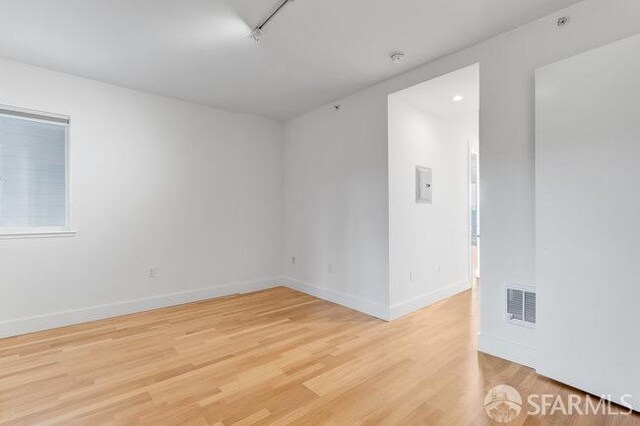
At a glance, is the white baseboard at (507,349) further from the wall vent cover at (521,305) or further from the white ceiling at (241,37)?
the white ceiling at (241,37)

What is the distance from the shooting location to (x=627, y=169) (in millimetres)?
1872

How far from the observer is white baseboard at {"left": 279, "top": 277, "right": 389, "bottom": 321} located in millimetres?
3434

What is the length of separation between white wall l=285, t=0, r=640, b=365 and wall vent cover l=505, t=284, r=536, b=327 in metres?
0.05

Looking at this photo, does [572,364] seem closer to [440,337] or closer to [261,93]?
[440,337]

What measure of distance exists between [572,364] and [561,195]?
1.17 meters

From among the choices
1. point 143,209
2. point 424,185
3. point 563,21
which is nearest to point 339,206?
point 424,185

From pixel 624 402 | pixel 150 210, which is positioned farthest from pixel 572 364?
pixel 150 210

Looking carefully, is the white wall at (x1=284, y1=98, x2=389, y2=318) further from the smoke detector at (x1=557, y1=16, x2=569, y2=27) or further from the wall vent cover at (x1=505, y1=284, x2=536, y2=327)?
the smoke detector at (x1=557, y1=16, x2=569, y2=27)

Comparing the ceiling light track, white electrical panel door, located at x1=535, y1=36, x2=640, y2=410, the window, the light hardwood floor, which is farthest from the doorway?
the window

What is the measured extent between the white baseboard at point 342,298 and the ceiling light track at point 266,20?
298 centimetres

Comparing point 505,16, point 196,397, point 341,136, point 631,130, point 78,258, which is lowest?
point 196,397

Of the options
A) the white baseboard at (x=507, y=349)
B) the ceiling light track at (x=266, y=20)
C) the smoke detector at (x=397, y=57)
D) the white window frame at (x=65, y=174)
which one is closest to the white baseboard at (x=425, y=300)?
the white baseboard at (x=507, y=349)

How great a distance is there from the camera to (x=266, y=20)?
2318 mm

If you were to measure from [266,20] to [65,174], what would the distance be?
288 cm
